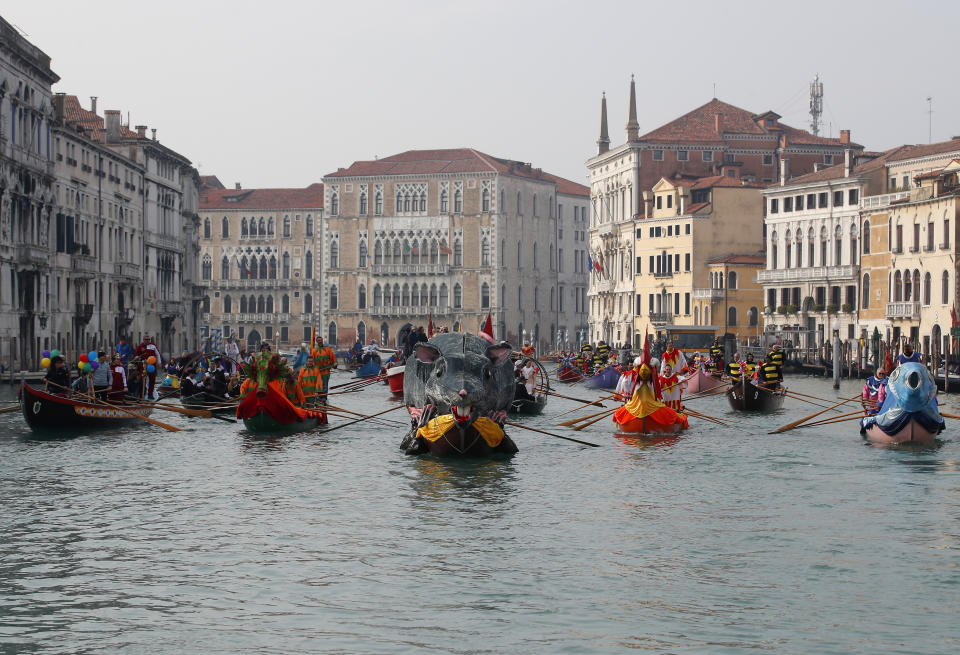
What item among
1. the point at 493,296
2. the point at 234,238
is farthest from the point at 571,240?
the point at 234,238

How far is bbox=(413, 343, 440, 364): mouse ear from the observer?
73.2 ft

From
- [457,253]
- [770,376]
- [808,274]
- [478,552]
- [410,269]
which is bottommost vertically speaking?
[478,552]

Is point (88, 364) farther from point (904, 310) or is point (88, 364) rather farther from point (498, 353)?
point (904, 310)

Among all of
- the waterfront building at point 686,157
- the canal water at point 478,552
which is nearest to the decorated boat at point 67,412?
the canal water at point 478,552

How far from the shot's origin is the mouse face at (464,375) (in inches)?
830

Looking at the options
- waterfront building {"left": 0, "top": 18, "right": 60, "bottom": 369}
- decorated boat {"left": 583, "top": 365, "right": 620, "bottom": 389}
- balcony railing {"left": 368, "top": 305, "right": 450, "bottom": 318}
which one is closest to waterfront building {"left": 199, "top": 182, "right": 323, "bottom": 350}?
balcony railing {"left": 368, "top": 305, "right": 450, "bottom": 318}

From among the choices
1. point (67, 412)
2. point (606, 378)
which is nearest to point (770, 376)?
point (606, 378)

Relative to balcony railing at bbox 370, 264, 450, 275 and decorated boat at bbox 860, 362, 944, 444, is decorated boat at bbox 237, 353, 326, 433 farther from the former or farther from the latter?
balcony railing at bbox 370, 264, 450, 275

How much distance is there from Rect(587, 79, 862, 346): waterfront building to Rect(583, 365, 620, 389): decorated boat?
3701cm

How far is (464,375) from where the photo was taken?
21.3 m

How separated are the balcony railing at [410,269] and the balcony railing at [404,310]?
7.79 ft

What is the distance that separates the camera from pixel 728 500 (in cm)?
1839

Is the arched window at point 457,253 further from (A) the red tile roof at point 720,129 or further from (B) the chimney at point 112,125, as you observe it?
(B) the chimney at point 112,125

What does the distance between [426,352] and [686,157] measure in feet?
230
